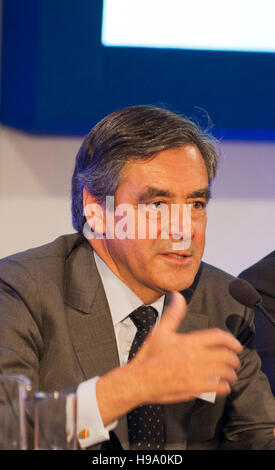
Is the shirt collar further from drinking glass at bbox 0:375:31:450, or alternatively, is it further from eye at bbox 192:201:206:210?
drinking glass at bbox 0:375:31:450

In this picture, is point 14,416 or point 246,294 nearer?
point 14,416

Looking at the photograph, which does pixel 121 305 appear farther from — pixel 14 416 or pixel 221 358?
pixel 14 416

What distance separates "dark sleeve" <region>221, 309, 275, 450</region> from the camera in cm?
234

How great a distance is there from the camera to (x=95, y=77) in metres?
2.99

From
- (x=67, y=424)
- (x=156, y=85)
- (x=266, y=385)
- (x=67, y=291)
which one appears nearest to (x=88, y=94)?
(x=156, y=85)

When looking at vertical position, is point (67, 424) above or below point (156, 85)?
below

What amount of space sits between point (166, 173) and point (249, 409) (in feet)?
2.26

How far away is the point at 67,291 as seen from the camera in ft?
7.49

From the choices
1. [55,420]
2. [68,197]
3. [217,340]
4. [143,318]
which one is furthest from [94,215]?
[55,420]

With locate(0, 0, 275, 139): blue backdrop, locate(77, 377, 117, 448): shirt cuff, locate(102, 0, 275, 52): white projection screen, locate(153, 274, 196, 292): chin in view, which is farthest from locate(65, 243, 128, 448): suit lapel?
locate(102, 0, 275, 52): white projection screen

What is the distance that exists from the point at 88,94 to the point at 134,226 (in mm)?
858

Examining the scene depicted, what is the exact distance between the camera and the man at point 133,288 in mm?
2174

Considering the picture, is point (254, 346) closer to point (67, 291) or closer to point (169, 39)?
point (67, 291)

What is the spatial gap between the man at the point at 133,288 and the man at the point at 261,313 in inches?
7.7
